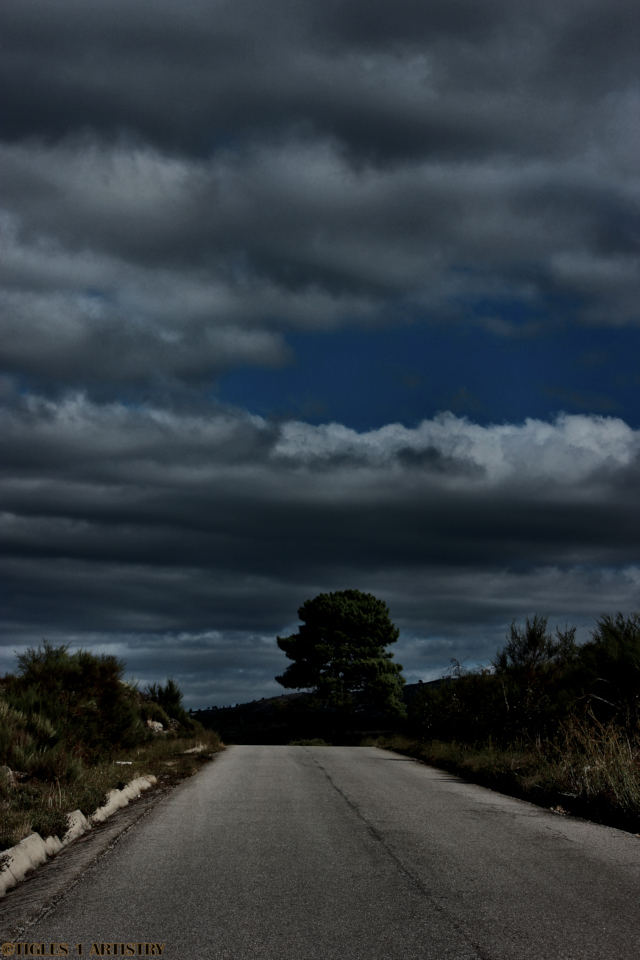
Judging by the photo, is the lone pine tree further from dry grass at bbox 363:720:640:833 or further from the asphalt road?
the asphalt road

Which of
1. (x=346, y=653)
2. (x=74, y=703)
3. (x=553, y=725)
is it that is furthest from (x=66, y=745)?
(x=346, y=653)

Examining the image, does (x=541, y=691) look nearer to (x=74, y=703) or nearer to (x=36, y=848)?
(x=74, y=703)

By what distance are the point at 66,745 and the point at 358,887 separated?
339 inches

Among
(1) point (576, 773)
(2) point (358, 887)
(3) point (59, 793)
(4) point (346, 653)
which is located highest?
(4) point (346, 653)

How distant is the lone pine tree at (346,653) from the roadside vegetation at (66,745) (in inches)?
941

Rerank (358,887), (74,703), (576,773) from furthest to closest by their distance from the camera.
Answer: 1. (74,703)
2. (576,773)
3. (358,887)

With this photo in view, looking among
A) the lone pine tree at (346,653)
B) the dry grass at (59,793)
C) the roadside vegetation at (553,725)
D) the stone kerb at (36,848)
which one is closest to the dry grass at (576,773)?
the roadside vegetation at (553,725)

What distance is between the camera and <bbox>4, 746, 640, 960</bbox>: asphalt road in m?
5.08

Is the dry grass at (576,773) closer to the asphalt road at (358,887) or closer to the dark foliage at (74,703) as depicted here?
the asphalt road at (358,887)

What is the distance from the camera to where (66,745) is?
44.8 ft

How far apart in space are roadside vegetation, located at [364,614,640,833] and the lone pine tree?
17.8 metres

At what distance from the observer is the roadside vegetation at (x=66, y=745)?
31.1 feet

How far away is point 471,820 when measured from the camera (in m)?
10.6

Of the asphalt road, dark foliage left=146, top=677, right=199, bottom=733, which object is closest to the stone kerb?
the asphalt road
